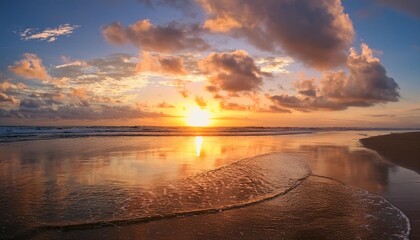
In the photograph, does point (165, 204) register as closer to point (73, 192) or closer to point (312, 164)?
point (73, 192)

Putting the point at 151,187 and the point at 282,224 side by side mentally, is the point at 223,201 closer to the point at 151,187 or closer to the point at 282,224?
the point at 282,224

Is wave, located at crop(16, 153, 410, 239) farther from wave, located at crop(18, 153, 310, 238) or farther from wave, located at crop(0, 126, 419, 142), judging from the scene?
wave, located at crop(0, 126, 419, 142)

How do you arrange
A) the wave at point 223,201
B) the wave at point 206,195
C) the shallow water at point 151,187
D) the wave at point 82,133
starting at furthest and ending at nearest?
the wave at point 82,133, the shallow water at point 151,187, the wave at point 206,195, the wave at point 223,201

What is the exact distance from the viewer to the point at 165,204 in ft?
29.6

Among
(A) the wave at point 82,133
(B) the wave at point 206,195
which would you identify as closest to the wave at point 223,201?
(B) the wave at point 206,195

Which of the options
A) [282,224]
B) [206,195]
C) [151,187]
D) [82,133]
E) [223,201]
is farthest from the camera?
[82,133]

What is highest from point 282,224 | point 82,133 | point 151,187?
point 82,133

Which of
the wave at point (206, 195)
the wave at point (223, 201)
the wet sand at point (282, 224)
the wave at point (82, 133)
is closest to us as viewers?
the wet sand at point (282, 224)

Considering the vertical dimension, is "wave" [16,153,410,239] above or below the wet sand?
above

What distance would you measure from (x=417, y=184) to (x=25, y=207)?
1365 cm

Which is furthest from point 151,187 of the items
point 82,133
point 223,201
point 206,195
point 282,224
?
→ point 82,133

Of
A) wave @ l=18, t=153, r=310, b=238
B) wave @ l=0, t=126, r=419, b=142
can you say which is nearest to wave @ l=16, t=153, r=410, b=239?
wave @ l=18, t=153, r=310, b=238

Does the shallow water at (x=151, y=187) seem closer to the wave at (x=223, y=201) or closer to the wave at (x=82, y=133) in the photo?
the wave at (x=223, y=201)

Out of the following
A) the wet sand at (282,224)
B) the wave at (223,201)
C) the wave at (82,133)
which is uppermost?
the wave at (82,133)
